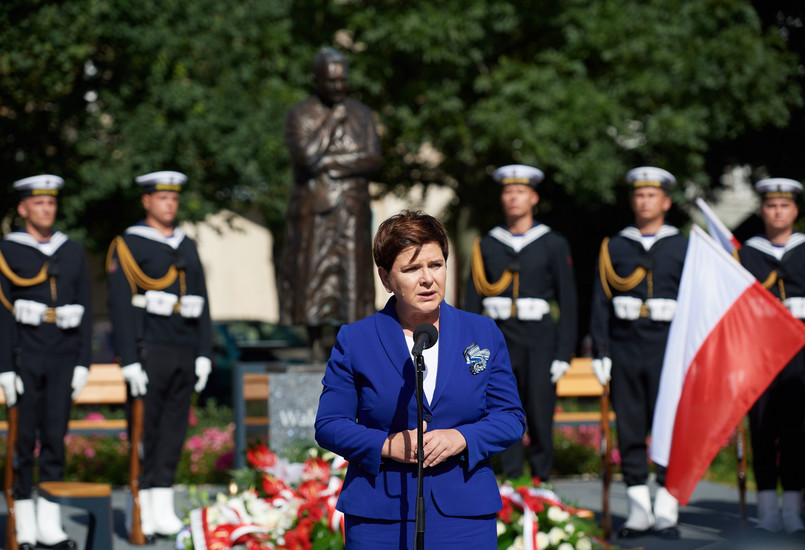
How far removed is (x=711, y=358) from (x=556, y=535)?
1639 millimetres

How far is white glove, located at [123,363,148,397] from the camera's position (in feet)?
25.7

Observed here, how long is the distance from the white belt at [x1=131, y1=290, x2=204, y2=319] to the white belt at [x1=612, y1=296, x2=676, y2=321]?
300 centimetres

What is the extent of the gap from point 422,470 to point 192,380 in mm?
4868

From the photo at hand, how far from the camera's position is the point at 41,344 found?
7.73 m

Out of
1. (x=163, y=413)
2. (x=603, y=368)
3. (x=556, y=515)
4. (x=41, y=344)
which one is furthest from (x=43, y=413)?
(x=603, y=368)

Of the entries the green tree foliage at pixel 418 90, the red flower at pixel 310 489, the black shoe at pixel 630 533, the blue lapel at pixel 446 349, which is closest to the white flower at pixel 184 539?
the red flower at pixel 310 489

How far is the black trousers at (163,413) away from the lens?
8.02 meters

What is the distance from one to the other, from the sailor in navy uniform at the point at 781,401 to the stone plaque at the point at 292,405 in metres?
3.15

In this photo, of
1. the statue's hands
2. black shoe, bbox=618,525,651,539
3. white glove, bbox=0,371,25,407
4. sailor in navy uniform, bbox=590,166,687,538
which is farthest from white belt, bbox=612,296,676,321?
white glove, bbox=0,371,25,407

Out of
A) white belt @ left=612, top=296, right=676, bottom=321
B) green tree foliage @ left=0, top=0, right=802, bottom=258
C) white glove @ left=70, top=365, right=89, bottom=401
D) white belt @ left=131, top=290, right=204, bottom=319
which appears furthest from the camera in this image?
green tree foliage @ left=0, top=0, right=802, bottom=258

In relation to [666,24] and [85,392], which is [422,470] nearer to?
[85,392]

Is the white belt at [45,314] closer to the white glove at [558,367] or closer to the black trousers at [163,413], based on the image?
the black trousers at [163,413]

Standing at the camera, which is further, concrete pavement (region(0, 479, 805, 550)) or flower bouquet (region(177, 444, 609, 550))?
concrete pavement (region(0, 479, 805, 550))

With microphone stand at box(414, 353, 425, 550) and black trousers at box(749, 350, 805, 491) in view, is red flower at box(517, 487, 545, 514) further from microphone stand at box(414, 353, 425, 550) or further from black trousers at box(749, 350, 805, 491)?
microphone stand at box(414, 353, 425, 550)
